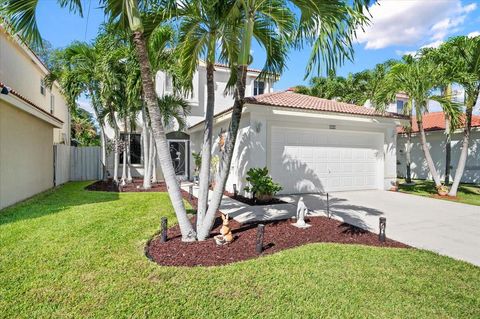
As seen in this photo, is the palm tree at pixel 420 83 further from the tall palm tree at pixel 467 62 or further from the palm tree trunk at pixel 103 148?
the palm tree trunk at pixel 103 148

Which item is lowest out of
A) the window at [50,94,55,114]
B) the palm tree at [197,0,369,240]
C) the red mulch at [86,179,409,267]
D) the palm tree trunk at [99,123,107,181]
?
the red mulch at [86,179,409,267]

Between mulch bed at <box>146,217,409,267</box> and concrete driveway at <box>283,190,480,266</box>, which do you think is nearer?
mulch bed at <box>146,217,409,267</box>

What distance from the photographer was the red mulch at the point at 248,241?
5.18m

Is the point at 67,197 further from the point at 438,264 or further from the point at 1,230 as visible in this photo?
the point at 438,264

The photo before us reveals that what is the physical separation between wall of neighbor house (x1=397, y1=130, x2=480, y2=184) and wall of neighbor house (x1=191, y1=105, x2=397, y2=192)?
28.1ft

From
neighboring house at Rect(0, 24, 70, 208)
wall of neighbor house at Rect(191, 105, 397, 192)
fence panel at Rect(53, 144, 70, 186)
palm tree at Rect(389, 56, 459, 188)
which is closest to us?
neighboring house at Rect(0, 24, 70, 208)

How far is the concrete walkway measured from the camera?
6.24m

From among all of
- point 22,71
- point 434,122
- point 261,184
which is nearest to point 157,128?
point 261,184

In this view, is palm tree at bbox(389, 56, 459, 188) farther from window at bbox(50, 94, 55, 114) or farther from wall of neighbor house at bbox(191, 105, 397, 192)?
window at bbox(50, 94, 55, 114)

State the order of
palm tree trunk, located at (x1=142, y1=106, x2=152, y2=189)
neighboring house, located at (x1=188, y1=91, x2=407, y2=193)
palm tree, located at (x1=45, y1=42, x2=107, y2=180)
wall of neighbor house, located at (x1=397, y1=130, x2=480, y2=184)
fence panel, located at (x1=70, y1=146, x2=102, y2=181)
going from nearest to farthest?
neighboring house, located at (x1=188, y1=91, x2=407, y2=193) → palm tree, located at (x1=45, y1=42, x2=107, y2=180) → palm tree trunk, located at (x1=142, y1=106, x2=152, y2=189) → fence panel, located at (x1=70, y1=146, x2=102, y2=181) → wall of neighbor house, located at (x1=397, y1=130, x2=480, y2=184)

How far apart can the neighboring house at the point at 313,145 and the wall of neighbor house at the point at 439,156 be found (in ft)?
27.7

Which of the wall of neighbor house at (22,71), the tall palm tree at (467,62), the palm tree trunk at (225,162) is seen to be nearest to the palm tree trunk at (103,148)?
the wall of neighbor house at (22,71)

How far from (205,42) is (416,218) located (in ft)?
25.6

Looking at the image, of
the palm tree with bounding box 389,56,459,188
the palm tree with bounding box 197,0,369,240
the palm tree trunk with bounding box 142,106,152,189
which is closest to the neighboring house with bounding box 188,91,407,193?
the palm tree with bounding box 389,56,459,188
